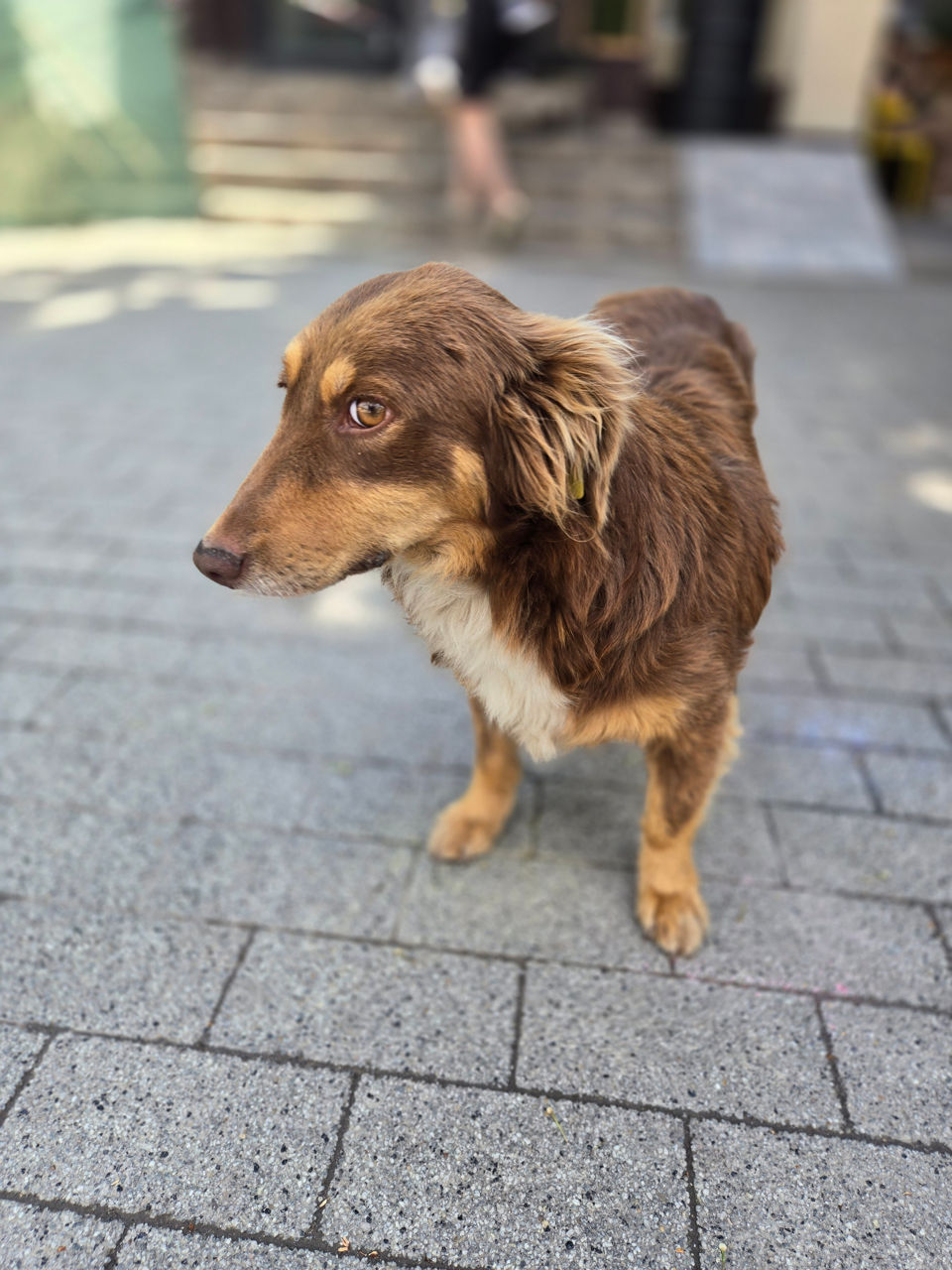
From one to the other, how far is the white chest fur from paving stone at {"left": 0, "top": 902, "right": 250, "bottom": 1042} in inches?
36.4

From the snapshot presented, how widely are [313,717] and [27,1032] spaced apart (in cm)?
135

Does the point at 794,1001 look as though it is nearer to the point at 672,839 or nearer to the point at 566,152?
the point at 672,839

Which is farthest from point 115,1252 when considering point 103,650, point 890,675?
point 890,675

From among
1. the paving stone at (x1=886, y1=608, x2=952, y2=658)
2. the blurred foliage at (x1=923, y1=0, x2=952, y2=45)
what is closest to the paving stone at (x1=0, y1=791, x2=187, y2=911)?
the paving stone at (x1=886, y1=608, x2=952, y2=658)

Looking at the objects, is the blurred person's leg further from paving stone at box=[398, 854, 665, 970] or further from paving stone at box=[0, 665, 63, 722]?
paving stone at box=[398, 854, 665, 970]

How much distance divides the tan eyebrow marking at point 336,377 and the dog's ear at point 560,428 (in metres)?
0.29

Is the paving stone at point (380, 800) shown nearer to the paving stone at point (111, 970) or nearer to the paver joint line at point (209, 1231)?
the paving stone at point (111, 970)

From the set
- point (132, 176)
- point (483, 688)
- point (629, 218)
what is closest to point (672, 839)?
point (483, 688)

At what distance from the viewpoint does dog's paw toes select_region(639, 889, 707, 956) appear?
2.29m

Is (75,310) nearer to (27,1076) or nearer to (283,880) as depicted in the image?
(283,880)

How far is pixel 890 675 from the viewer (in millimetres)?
3402

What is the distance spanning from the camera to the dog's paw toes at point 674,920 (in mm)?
2295

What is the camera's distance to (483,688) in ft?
6.91

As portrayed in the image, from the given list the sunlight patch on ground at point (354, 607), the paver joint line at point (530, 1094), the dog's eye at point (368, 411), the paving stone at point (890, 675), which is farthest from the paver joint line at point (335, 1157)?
the paving stone at point (890, 675)
